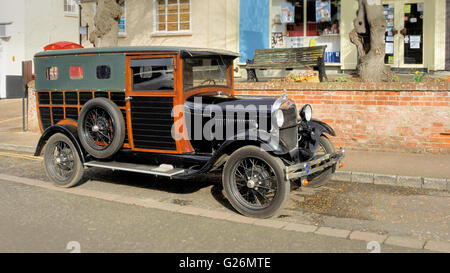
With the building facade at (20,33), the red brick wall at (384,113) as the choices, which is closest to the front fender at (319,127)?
the red brick wall at (384,113)

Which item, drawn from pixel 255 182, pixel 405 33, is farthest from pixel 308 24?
pixel 255 182

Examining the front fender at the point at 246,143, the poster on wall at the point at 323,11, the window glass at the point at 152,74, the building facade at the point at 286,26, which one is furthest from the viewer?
the poster on wall at the point at 323,11

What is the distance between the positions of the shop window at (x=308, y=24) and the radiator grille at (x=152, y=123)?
36.4 ft

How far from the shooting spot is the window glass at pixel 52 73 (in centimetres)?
751

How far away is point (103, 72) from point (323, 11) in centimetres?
1134

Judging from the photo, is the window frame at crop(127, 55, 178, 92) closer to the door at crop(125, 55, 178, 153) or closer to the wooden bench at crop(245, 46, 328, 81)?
the door at crop(125, 55, 178, 153)

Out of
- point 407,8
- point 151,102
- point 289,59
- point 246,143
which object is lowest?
point 246,143

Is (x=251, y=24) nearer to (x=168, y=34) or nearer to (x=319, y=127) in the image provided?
(x=168, y=34)

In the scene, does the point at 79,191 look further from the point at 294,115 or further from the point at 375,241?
the point at 375,241

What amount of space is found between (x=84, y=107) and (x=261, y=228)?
124 inches

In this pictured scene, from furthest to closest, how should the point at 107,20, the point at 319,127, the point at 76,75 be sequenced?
1. the point at 107,20
2. the point at 76,75
3. the point at 319,127

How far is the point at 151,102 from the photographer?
666 cm

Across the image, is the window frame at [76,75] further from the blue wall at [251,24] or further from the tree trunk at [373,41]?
the blue wall at [251,24]
